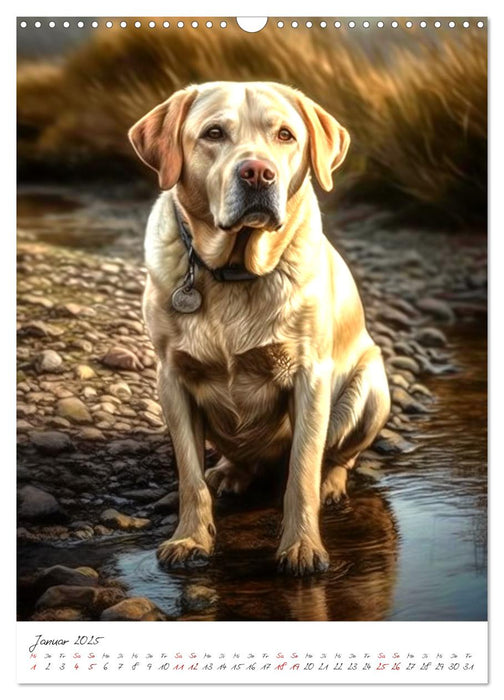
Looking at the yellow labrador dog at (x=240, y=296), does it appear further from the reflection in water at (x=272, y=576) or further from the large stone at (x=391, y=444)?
the large stone at (x=391, y=444)

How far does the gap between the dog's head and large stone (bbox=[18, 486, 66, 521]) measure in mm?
1145

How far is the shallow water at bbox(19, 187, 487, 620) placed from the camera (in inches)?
161

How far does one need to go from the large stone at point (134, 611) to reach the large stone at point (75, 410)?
74 centimetres

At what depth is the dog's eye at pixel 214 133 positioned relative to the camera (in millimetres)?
4070

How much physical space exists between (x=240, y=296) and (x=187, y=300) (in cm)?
18

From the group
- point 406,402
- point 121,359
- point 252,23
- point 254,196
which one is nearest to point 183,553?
point 121,359

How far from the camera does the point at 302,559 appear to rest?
418 cm

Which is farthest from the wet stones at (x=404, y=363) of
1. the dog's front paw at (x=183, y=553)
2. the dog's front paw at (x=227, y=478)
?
the dog's front paw at (x=183, y=553)

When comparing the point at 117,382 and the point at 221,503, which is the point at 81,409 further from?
Result: the point at 221,503

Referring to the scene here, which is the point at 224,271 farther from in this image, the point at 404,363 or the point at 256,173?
the point at 404,363

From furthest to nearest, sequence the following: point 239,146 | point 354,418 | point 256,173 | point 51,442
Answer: point 354,418 → point 51,442 → point 239,146 → point 256,173

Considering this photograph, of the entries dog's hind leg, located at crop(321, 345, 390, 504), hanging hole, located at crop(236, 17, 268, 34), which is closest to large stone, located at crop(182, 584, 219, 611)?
dog's hind leg, located at crop(321, 345, 390, 504)
